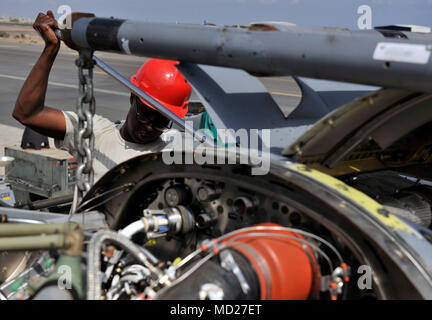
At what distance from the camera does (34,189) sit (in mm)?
5387

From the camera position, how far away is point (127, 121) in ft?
12.7

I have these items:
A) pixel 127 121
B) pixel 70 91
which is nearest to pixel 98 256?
pixel 127 121

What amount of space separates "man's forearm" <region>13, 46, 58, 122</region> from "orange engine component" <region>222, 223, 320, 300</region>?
1854 mm

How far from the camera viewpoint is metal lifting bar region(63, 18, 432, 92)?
59.8 inches

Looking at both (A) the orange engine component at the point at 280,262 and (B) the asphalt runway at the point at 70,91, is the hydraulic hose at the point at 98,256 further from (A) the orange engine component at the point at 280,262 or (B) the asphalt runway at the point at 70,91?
(B) the asphalt runway at the point at 70,91

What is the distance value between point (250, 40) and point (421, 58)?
0.63 meters

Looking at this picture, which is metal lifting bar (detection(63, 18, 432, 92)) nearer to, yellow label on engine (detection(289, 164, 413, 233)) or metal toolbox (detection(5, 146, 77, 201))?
yellow label on engine (detection(289, 164, 413, 233))

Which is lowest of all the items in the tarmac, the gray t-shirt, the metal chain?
the metal chain

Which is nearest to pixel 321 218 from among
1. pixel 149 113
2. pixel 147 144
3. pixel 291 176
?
pixel 291 176

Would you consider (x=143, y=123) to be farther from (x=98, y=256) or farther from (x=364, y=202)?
(x=364, y=202)

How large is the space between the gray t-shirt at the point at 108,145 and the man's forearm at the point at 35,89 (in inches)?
13.6

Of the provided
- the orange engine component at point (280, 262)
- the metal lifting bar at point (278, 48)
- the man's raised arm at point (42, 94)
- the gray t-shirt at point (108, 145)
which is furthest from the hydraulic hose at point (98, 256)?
the gray t-shirt at point (108, 145)

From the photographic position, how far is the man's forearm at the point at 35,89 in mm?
3150

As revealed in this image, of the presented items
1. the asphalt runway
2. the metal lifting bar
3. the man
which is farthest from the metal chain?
the asphalt runway
